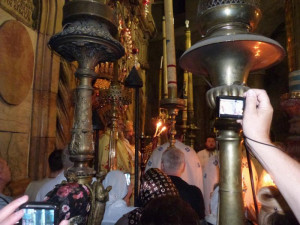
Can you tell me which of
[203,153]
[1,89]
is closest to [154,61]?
[203,153]

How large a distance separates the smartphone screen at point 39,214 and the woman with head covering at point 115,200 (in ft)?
3.37

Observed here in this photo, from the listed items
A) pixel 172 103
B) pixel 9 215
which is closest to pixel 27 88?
pixel 172 103

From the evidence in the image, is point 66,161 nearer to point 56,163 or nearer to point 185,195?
point 56,163

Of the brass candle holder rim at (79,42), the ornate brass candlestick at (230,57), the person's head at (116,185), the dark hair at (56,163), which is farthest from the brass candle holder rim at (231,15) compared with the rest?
the dark hair at (56,163)

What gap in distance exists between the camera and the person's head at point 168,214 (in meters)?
1.15

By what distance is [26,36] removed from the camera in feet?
11.3

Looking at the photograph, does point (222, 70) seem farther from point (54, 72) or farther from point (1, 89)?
point (54, 72)

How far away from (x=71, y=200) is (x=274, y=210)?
0.88 metres

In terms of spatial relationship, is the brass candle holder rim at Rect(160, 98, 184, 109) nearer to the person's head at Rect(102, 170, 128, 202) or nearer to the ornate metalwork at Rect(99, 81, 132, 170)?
the ornate metalwork at Rect(99, 81, 132, 170)

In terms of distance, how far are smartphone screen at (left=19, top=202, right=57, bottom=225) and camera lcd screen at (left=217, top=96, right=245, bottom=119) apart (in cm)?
67

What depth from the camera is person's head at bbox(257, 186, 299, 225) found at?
109 centimetres

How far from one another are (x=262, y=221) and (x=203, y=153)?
3.89 meters

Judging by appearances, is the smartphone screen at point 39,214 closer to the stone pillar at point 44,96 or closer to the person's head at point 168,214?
the person's head at point 168,214

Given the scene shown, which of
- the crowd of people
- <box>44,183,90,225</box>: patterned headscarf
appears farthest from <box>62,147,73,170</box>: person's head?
<box>44,183,90,225</box>: patterned headscarf
